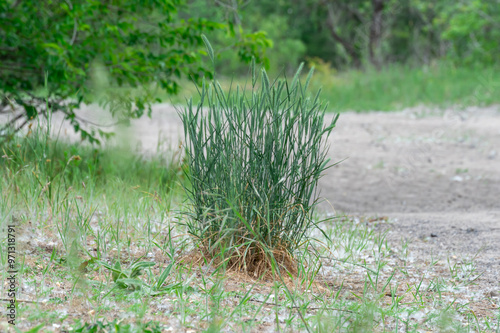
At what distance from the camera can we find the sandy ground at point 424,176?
142 inches

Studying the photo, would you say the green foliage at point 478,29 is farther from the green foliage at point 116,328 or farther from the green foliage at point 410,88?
the green foliage at point 116,328

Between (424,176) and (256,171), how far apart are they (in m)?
4.56

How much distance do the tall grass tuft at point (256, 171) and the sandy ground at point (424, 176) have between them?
0.62ft

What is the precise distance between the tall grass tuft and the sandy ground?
19 centimetres

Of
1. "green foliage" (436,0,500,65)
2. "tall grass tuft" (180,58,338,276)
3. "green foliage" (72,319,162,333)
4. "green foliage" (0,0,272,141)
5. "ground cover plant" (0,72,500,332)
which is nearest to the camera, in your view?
"green foliage" (72,319,162,333)

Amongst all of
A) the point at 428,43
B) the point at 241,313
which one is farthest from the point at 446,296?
the point at 428,43

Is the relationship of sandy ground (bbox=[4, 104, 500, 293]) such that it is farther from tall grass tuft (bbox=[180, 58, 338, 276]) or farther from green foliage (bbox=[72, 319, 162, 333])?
green foliage (bbox=[72, 319, 162, 333])

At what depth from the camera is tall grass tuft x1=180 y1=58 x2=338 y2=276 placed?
2.40m

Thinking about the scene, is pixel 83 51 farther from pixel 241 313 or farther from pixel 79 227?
pixel 241 313

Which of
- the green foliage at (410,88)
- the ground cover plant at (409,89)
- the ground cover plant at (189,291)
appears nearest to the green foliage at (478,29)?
the ground cover plant at (409,89)

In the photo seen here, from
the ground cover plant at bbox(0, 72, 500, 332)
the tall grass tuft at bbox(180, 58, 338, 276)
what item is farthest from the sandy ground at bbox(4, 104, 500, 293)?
the ground cover plant at bbox(0, 72, 500, 332)

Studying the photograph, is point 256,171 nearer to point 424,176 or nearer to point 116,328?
point 116,328

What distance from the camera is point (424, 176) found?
6.48 meters

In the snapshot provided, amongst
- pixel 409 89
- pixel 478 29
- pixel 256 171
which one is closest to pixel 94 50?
pixel 256 171
